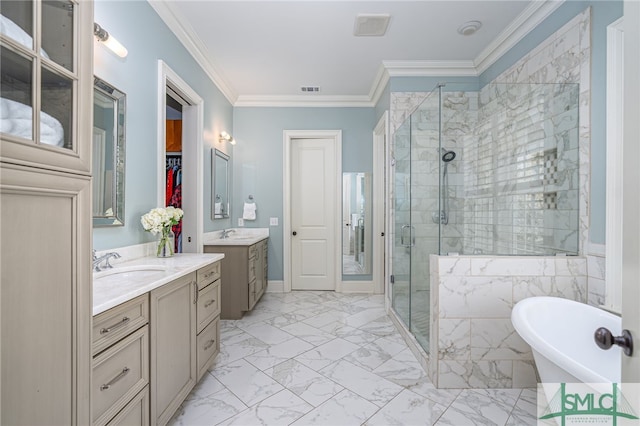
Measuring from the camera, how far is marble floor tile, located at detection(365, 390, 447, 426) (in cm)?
167

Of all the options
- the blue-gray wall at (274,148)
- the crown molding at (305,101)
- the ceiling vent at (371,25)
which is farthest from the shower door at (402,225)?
the crown molding at (305,101)

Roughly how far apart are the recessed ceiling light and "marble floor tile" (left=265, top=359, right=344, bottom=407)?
3.12 m

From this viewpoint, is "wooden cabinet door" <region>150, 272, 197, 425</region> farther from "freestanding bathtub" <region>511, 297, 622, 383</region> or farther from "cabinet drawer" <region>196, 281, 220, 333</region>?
"freestanding bathtub" <region>511, 297, 622, 383</region>

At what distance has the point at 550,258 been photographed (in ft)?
6.52

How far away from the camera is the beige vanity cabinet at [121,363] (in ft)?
3.44

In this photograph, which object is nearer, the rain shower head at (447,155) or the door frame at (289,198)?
the rain shower head at (447,155)

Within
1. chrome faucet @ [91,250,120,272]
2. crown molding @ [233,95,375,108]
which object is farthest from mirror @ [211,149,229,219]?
chrome faucet @ [91,250,120,272]

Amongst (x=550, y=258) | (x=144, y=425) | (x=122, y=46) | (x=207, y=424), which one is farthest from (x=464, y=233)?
(x=122, y=46)

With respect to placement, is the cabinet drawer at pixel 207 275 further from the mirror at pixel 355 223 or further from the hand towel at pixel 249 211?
the mirror at pixel 355 223

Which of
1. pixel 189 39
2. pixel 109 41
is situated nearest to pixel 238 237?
pixel 189 39

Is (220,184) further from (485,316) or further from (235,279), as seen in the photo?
(485,316)

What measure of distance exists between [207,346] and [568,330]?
84.9 inches

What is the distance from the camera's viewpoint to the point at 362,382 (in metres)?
2.07

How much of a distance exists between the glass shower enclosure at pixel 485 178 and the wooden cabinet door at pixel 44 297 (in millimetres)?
2014
